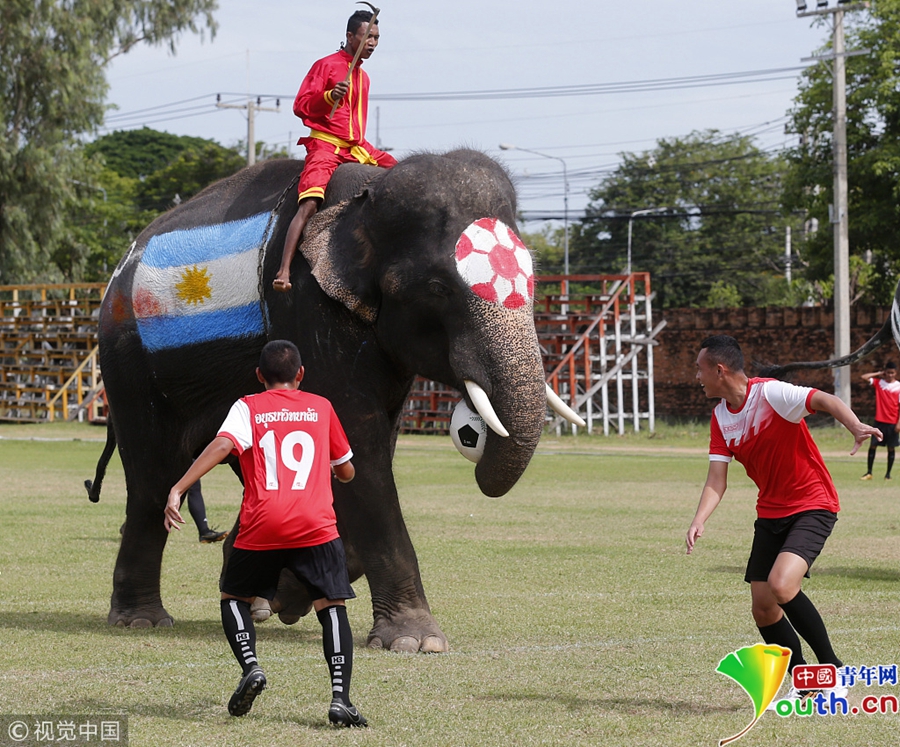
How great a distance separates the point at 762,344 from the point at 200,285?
32136 mm

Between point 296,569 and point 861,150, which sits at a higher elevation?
point 861,150

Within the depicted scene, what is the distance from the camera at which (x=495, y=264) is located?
771cm

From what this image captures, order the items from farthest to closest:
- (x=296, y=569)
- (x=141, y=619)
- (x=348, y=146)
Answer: (x=348, y=146) → (x=141, y=619) → (x=296, y=569)

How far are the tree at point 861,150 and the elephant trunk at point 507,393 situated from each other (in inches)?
1156

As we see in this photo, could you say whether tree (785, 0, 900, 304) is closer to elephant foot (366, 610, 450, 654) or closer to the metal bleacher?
the metal bleacher

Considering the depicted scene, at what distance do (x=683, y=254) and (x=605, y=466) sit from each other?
4530cm

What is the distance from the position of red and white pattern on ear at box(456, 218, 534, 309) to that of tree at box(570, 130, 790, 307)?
189ft

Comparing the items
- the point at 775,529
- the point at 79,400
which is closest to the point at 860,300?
the point at 79,400

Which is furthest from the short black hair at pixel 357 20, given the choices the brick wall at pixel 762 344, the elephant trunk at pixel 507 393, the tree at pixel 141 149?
the tree at pixel 141 149

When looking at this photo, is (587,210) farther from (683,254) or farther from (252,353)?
(252,353)

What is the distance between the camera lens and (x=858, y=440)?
5887 millimetres

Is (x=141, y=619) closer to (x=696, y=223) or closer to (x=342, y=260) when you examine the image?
(x=342, y=260)

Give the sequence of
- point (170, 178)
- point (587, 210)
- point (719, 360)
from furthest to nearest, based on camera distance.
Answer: point (587, 210) < point (170, 178) < point (719, 360)

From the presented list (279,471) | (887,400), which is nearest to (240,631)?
(279,471)
